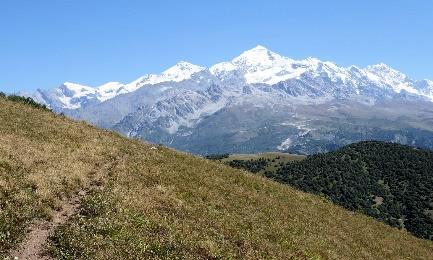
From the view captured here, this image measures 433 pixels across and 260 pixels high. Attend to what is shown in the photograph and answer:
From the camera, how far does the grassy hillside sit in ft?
69.4

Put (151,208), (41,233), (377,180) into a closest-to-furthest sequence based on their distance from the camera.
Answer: (41,233)
(151,208)
(377,180)

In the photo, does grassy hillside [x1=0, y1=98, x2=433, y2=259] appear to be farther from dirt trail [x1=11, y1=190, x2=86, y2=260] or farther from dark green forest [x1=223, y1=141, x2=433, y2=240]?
dark green forest [x1=223, y1=141, x2=433, y2=240]

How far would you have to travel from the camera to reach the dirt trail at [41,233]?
63.0ft

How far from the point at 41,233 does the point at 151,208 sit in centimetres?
584

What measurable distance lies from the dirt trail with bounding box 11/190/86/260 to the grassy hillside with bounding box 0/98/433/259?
0.27 m

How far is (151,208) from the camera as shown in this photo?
25.2 metres

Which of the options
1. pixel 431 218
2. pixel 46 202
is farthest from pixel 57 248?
pixel 431 218

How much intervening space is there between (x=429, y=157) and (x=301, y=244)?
16419cm

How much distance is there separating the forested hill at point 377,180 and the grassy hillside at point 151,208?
99.1 metres

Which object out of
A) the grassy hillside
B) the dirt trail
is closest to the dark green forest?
the grassy hillside

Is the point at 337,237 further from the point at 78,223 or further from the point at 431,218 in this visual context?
the point at 431,218

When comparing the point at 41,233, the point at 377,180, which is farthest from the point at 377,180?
the point at 41,233

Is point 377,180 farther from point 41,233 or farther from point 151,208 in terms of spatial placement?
point 41,233

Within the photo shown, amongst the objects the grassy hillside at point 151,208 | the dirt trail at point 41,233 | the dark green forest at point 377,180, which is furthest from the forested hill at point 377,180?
the dirt trail at point 41,233
